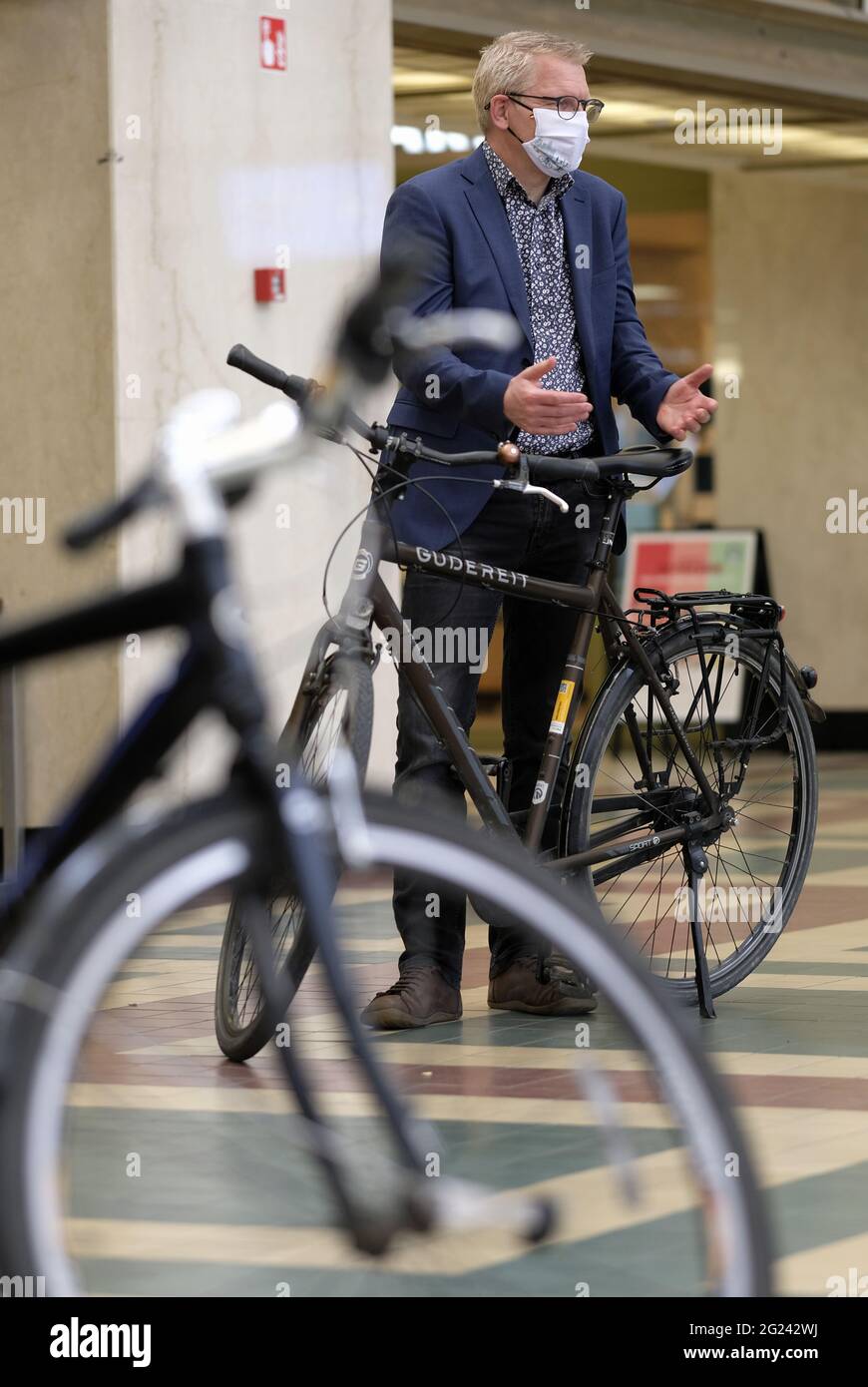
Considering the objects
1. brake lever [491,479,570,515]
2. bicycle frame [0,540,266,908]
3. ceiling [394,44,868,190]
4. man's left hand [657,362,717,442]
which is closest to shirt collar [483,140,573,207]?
man's left hand [657,362,717,442]

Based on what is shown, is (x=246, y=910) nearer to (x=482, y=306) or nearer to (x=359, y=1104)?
(x=359, y=1104)

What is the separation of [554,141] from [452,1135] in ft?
9.25

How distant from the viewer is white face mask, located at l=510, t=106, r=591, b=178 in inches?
189

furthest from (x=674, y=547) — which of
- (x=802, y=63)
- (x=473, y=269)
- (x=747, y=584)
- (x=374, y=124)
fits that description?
(x=473, y=269)

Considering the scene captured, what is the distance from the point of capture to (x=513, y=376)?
15.2ft

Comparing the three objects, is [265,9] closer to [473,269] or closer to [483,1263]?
[473,269]

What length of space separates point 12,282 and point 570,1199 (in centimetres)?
633

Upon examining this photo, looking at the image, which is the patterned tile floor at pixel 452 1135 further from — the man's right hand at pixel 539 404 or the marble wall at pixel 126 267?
the marble wall at pixel 126 267

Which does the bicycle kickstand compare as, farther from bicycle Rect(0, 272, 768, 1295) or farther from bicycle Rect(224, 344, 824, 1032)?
bicycle Rect(0, 272, 768, 1295)

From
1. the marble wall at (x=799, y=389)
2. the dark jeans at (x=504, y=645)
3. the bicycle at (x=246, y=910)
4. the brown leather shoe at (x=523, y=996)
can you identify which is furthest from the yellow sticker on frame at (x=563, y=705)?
the marble wall at (x=799, y=389)

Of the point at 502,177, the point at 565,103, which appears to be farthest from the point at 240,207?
the point at 565,103

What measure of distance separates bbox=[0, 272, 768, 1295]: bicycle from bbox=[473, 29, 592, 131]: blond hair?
→ 3081 mm

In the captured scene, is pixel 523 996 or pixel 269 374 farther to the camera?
pixel 523 996
